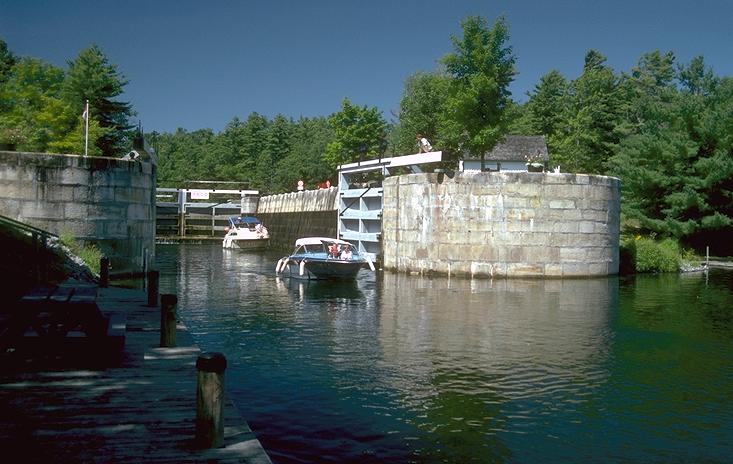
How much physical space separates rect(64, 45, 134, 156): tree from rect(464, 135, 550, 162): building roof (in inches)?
1289

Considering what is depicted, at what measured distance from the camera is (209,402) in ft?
22.7

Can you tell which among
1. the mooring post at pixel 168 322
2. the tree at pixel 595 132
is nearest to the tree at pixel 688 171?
the tree at pixel 595 132

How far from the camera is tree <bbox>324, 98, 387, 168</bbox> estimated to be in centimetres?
7888

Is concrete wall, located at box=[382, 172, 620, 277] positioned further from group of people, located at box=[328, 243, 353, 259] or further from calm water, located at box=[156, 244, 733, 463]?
calm water, located at box=[156, 244, 733, 463]

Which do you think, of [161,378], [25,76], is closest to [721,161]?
[161,378]

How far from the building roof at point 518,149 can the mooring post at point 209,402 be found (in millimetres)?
65692

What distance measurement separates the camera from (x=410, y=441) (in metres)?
9.40

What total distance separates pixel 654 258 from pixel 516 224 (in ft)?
34.0

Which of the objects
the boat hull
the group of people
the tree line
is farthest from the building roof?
the group of people

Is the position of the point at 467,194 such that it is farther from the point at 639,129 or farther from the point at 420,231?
the point at 639,129

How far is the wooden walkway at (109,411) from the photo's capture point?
6.71 meters

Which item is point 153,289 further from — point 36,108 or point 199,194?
point 199,194

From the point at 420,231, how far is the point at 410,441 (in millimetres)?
23876

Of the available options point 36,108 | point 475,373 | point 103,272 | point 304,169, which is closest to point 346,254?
point 103,272
